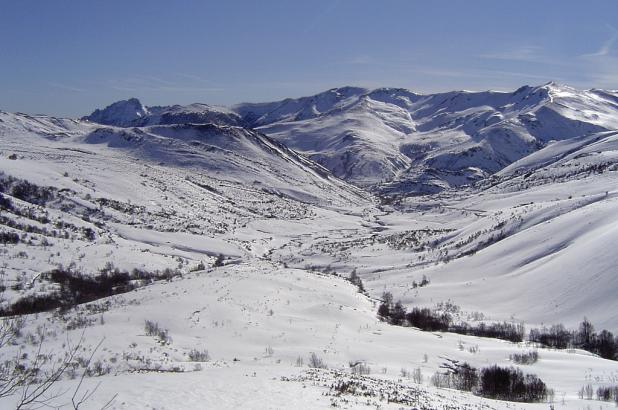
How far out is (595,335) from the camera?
149 feet

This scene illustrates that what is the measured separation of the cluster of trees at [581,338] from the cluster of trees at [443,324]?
6.69ft

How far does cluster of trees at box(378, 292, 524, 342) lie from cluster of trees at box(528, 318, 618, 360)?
204cm

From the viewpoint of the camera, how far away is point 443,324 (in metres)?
54.1

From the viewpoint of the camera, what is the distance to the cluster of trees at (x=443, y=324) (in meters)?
50.2

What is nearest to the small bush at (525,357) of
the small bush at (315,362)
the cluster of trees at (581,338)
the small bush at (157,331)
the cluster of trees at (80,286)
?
the cluster of trees at (581,338)

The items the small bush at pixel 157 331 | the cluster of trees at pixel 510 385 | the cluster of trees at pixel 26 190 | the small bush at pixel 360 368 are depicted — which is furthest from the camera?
the cluster of trees at pixel 26 190

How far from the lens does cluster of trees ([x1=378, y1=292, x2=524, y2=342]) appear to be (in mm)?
50156

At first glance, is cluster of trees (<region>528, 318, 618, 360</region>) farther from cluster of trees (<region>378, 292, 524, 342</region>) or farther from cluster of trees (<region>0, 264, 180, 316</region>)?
cluster of trees (<region>0, 264, 180, 316</region>)

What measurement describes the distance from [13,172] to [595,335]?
156 m

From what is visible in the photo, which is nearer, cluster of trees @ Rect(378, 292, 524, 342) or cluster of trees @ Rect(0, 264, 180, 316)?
cluster of trees @ Rect(378, 292, 524, 342)

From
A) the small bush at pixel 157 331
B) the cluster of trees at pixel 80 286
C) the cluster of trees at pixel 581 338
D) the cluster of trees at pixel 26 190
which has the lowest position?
the cluster of trees at pixel 80 286

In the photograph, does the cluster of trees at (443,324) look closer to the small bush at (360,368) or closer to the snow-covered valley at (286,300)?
the snow-covered valley at (286,300)

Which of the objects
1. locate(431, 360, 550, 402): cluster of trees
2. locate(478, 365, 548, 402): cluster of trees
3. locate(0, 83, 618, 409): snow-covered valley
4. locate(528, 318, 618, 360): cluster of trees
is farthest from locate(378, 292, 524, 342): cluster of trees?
locate(478, 365, 548, 402): cluster of trees

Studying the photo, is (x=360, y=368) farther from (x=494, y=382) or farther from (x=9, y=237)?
(x=9, y=237)
